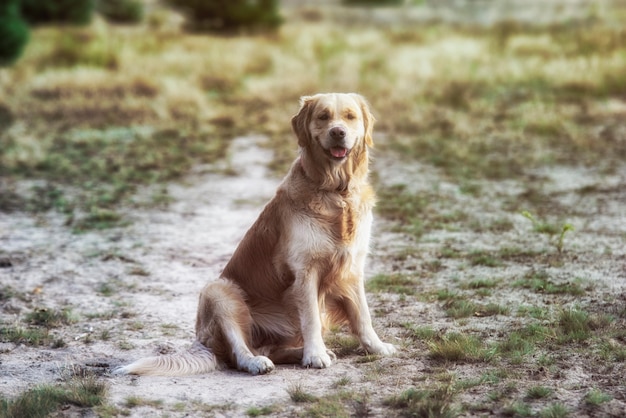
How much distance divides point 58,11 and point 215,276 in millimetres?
22300

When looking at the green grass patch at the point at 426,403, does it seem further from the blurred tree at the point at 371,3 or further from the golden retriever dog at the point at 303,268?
the blurred tree at the point at 371,3

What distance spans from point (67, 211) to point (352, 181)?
523 cm

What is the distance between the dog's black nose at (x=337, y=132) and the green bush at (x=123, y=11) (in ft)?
89.2

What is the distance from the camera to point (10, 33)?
1653 cm

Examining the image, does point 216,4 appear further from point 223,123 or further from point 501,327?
point 501,327

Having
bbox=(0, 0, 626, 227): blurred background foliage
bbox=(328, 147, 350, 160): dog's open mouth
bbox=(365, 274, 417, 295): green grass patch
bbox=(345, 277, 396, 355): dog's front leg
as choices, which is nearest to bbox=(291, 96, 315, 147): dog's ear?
bbox=(328, 147, 350, 160): dog's open mouth

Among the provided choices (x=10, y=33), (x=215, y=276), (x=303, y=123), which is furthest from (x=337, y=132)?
(x=10, y=33)

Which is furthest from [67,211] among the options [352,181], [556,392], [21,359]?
[556,392]

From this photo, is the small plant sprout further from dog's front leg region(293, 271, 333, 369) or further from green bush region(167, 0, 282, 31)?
green bush region(167, 0, 282, 31)

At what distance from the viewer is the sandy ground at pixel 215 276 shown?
4.52 meters

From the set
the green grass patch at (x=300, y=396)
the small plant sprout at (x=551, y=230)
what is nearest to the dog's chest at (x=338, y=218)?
the green grass patch at (x=300, y=396)

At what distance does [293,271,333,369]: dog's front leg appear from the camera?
15.8ft

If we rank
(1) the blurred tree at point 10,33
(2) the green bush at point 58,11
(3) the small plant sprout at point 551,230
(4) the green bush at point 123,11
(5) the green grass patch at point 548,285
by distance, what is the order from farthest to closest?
(4) the green bush at point 123,11 → (2) the green bush at point 58,11 → (1) the blurred tree at point 10,33 → (3) the small plant sprout at point 551,230 → (5) the green grass patch at point 548,285

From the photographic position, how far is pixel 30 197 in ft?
32.5
